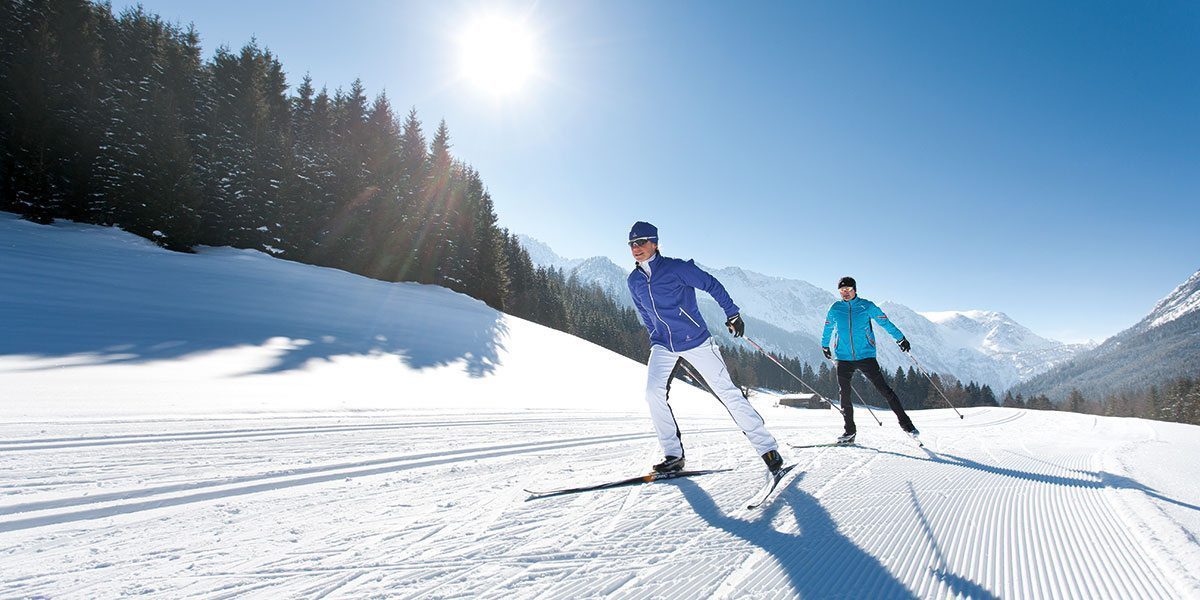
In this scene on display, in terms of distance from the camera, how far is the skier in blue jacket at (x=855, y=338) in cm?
564

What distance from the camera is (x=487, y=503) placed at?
2559mm

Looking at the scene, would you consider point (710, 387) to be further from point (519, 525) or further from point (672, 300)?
point (519, 525)

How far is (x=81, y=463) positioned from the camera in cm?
270

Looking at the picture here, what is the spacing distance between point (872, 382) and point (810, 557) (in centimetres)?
414

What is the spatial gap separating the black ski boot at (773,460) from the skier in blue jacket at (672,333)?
0.16 metres

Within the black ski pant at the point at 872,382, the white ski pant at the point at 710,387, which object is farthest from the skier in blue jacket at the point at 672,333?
the black ski pant at the point at 872,382

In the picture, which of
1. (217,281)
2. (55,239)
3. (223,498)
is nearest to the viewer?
(223,498)

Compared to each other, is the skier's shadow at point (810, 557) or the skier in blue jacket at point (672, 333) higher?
the skier in blue jacket at point (672, 333)

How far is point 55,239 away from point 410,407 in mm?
18900

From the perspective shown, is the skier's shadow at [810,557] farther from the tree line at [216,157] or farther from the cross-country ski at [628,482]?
the tree line at [216,157]

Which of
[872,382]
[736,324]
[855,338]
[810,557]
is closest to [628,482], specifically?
[810,557]

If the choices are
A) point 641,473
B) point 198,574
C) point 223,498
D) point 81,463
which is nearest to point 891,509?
point 641,473

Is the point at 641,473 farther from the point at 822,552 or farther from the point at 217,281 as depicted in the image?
the point at 217,281

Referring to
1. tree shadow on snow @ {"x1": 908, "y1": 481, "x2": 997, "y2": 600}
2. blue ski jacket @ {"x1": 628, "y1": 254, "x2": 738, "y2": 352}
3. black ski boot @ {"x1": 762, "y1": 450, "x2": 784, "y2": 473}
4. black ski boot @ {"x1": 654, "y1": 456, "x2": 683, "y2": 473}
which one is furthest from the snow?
blue ski jacket @ {"x1": 628, "y1": 254, "x2": 738, "y2": 352}
